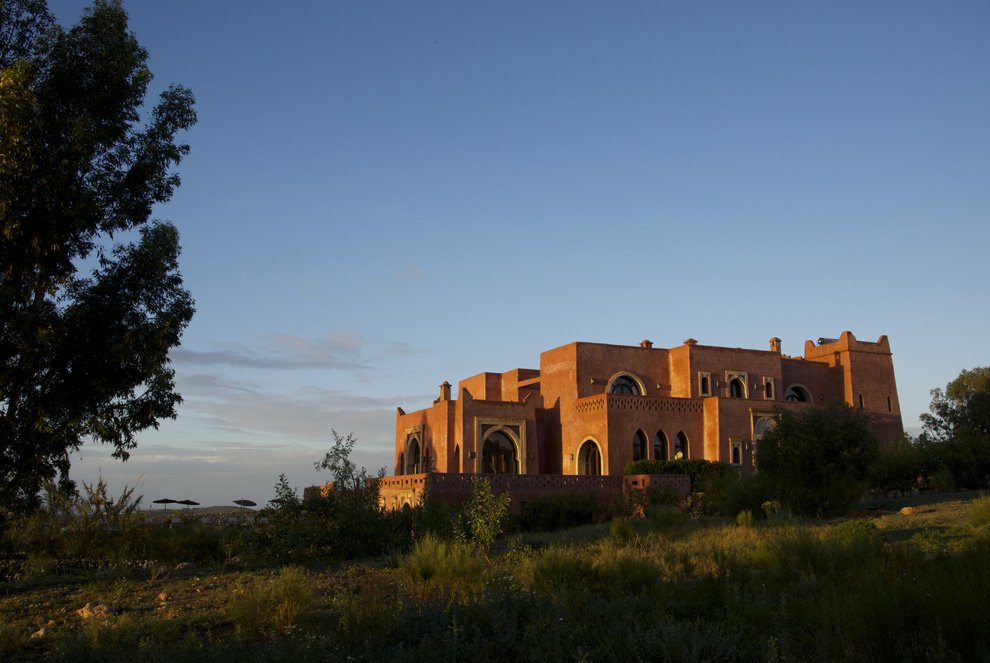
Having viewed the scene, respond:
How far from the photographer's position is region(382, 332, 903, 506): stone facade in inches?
1252

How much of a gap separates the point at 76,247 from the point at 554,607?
7.58 m

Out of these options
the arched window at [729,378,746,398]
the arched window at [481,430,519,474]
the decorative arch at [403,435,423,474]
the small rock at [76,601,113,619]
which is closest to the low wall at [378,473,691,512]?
the arched window at [481,430,519,474]

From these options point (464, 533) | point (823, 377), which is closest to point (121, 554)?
point (464, 533)

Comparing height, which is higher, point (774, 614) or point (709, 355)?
point (709, 355)

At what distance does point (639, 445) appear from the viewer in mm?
31875

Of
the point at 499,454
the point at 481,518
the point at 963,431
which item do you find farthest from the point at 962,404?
the point at 481,518

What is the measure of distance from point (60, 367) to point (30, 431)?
0.89 meters

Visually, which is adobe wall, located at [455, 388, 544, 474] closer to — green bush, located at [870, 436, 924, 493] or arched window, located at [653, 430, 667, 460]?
arched window, located at [653, 430, 667, 460]

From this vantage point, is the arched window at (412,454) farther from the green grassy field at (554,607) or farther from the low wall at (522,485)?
the green grassy field at (554,607)

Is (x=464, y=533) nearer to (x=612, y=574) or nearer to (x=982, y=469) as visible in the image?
(x=612, y=574)

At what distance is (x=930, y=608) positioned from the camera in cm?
669

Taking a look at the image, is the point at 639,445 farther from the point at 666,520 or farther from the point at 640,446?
the point at 666,520

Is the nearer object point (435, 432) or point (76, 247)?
point (76, 247)

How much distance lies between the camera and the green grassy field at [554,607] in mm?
6559
